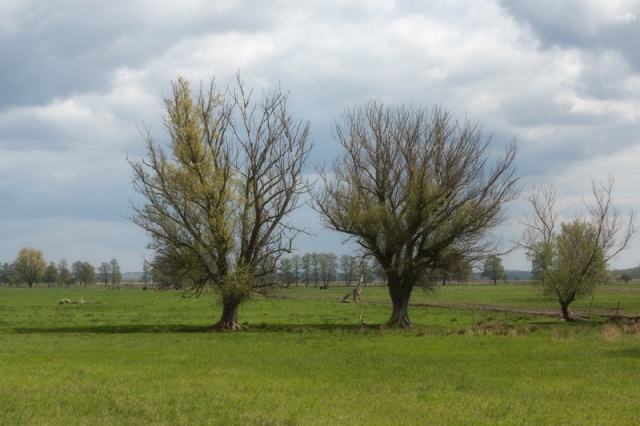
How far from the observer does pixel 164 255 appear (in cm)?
3928

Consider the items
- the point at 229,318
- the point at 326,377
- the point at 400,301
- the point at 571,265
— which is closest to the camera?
the point at 326,377

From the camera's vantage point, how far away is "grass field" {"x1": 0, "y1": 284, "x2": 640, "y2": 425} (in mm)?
13336

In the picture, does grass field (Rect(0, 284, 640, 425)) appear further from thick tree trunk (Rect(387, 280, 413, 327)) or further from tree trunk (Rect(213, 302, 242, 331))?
thick tree trunk (Rect(387, 280, 413, 327))

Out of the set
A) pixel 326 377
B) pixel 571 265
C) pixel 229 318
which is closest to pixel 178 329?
pixel 229 318

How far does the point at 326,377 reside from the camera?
19125 millimetres

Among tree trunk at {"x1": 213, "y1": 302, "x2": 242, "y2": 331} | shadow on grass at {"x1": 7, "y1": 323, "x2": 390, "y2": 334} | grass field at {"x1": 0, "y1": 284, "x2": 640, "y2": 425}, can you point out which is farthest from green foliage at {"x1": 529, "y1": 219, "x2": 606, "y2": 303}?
tree trunk at {"x1": 213, "y1": 302, "x2": 242, "y2": 331}

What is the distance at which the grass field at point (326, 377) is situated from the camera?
13.3 metres

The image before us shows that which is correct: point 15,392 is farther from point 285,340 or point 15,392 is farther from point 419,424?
point 285,340

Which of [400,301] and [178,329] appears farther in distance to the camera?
[400,301]

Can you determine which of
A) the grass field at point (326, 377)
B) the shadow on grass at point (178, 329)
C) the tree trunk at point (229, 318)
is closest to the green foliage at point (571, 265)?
the grass field at point (326, 377)

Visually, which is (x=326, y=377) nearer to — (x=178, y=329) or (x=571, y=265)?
(x=178, y=329)

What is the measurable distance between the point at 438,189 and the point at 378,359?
1887 centimetres

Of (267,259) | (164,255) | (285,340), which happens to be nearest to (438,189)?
(267,259)

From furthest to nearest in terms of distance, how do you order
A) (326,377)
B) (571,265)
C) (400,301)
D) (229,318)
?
(571,265), (400,301), (229,318), (326,377)
